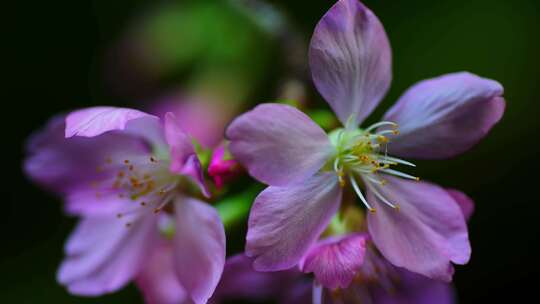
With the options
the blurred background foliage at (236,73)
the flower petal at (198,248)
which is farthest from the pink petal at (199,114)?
the flower petal at (198,248)

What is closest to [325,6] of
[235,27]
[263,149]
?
[235,27]

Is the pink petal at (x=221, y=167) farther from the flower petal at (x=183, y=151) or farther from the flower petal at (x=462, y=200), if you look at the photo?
the flower petal at (x=462, y=200)

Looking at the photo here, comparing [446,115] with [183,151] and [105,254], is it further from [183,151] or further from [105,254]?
[105,254]

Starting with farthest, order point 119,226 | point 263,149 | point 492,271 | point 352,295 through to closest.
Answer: point 492,271
point 119,226
point 352,295
point 263,149

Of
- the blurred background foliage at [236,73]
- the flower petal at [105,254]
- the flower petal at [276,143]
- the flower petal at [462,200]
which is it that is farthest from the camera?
→ the blurred background foliage at [236,73]

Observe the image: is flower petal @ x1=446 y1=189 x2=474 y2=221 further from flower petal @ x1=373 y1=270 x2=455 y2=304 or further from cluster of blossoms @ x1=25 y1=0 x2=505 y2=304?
flower petal @ x1=373 y1=270 x2=455 y2=304

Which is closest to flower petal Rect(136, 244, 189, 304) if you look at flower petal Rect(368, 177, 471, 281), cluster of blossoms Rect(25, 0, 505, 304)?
cluster of blossoms Rect(25, 0, 505, 304)

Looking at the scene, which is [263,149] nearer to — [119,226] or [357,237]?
[357,237]
